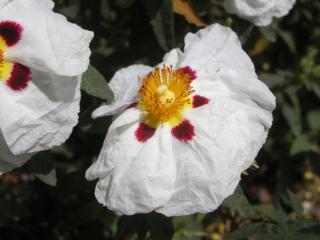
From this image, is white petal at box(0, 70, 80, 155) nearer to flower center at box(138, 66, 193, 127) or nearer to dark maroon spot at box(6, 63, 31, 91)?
dark maroon spot at box(6, 63, 31, 91)

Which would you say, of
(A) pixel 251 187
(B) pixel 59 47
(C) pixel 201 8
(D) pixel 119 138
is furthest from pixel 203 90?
(A) pixel 251 187

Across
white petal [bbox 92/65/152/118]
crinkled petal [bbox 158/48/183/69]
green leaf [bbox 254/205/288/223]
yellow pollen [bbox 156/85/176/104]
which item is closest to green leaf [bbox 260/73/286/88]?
green leaf [bbox 254/205/288/223]

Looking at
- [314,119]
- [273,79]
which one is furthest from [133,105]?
[314,119]

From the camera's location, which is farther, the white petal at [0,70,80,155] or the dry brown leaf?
the dry brown leaf

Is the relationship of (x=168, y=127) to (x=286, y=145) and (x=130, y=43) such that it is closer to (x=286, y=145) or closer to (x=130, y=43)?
(x=130, y=43)

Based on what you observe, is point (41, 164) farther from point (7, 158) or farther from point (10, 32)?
point (10, 32)

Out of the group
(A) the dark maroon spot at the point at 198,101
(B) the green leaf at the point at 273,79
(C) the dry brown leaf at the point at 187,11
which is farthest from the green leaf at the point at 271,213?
(C) the dry brown leaf at the point at 187,11
